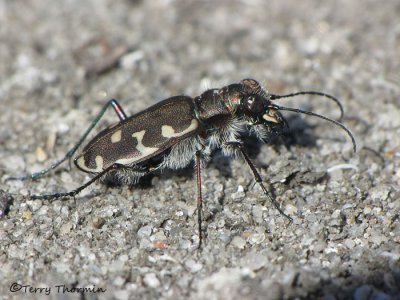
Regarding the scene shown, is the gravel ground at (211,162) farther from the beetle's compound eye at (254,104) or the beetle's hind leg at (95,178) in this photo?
the beetle's compound eye at (254,104)

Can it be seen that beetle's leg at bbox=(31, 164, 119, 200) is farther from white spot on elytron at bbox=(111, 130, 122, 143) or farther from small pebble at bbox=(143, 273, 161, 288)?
small pebble at bbox=(143, 273, 161, 288)

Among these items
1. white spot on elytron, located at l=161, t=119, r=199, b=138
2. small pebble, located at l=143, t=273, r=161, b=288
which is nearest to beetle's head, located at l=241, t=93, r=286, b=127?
white spot on elytron, located at l=161, t=119, r=199, b=138

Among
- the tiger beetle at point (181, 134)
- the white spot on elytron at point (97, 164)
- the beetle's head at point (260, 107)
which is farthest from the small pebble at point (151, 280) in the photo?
the beetle's head at point (260, 107)

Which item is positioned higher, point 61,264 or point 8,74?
point 8,74

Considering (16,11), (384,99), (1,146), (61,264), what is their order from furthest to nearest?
1. (16,11)
2. (384,99)
3. (1,146)
4. (61,264)

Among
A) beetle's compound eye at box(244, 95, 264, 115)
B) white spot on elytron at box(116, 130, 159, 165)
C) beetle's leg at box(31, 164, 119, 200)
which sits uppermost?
beetle's compound eye at box(244, 95, 264, 115)

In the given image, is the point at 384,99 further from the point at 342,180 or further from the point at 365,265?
the point at 365,265

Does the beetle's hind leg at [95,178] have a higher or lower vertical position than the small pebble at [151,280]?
higher

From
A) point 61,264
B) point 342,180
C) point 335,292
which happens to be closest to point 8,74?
point 61,264
